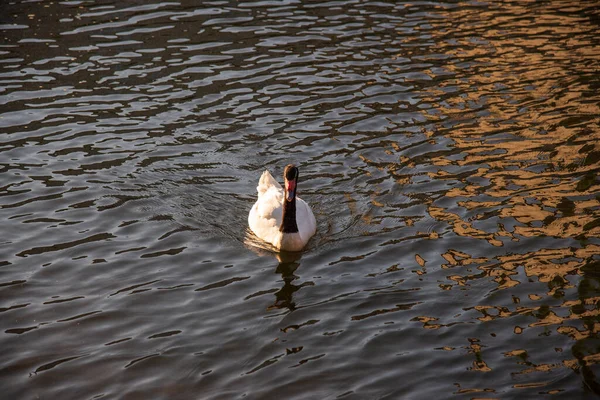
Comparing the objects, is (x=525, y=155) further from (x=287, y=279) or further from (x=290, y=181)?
(x=287, y=279)

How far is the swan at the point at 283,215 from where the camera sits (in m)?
12.2

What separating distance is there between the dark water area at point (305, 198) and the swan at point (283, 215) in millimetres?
221

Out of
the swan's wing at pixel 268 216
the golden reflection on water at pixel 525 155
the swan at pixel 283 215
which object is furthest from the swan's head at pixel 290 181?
the golden reflection on water at pixel 525 155

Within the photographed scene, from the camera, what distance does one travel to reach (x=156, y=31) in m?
20.8

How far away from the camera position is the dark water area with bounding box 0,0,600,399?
30.9 feet

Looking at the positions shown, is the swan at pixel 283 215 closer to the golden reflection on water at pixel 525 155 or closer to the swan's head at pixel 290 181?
the swan's head at pixel 290 181

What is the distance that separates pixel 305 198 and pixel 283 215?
1540mm

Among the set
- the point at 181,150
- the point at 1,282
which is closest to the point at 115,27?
the point at 181,150

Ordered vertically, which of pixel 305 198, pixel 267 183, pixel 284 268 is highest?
pixel 267 183

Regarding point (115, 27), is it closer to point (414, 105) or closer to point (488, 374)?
point (414, 105)

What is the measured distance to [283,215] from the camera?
1222 cm

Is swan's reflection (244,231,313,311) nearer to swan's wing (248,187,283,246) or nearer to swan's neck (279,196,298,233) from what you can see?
swan's wing (248,187,283,246)

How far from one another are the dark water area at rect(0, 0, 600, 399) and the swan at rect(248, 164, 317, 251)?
221 mm

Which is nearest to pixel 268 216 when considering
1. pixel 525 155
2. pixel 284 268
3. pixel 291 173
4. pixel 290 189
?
pixel 290 189
